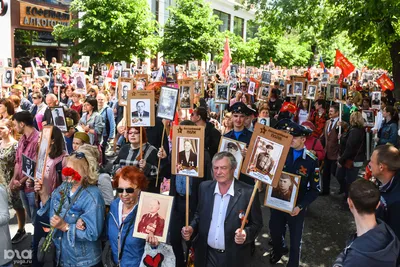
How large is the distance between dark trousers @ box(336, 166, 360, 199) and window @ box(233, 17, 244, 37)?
48424mm

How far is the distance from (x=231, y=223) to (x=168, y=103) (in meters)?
2.98

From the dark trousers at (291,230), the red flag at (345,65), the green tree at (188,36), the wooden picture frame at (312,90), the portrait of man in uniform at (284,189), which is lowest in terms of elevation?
the dark trousers at (291,230)

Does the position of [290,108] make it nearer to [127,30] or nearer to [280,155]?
[280,155]

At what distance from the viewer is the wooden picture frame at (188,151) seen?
14.8ft

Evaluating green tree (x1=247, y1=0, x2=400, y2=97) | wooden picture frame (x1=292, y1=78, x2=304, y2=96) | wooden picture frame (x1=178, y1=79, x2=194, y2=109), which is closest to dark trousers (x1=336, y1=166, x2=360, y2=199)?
wooden picture frame (x1=178, y1=79, x2=194, y2=109)

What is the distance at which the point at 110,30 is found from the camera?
23.9 metres

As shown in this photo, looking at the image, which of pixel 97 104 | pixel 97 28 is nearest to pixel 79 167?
pixel 97 104

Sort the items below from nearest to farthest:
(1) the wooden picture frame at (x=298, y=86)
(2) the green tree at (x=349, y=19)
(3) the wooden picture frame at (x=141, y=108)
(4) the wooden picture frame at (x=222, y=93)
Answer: (3) the wooden picture frame at (x=141, y=108)
(2) the green tree at (x=349, y=19)
(4) the wooden picture frame at (x=222, y=93)
(1) the wooden picture frame at (x=298, y=86)

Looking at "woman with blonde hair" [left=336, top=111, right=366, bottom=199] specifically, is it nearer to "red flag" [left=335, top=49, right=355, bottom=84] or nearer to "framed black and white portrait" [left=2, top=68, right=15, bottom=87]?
"red flag" [left=335, top=49, right=355, bottom=84]

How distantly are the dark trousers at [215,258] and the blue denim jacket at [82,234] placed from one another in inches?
39.7

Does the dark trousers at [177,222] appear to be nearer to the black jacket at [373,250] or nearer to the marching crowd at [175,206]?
the marching crowd at [175,206]

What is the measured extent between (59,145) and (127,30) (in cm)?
2098

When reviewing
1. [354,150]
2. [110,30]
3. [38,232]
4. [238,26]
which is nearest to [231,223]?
[38,232]

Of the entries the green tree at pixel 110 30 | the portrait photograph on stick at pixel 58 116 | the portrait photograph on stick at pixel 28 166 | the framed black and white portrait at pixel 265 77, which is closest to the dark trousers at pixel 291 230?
the portrait photograph on stick at pixel 28 166
